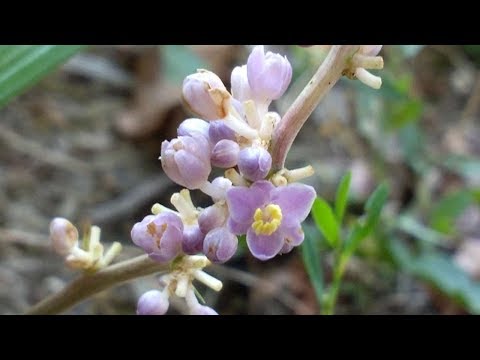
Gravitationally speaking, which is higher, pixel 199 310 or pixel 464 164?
pixel 199 310

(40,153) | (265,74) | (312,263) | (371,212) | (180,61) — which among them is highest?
(265,74)

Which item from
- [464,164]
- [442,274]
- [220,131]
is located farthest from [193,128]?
[464,164]

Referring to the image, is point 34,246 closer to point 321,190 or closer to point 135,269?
point 321,190

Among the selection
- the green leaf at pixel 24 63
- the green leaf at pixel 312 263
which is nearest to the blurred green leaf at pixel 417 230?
the green leaf at pixel 312 263

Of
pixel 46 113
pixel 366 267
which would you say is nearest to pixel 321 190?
pixel 366 267

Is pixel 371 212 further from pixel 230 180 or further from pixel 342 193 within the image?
pixel 230 180

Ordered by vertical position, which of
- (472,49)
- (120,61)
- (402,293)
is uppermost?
(472,49)

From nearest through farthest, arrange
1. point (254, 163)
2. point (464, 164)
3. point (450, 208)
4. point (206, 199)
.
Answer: point (254, 163), point (206, 199), point (450, 208), point (464, 164)

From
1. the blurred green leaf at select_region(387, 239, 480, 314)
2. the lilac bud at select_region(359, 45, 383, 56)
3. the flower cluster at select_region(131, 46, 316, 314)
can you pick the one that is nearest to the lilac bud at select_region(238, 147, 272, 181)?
the flower cluster at select_region(131, 46, 316, 314)
